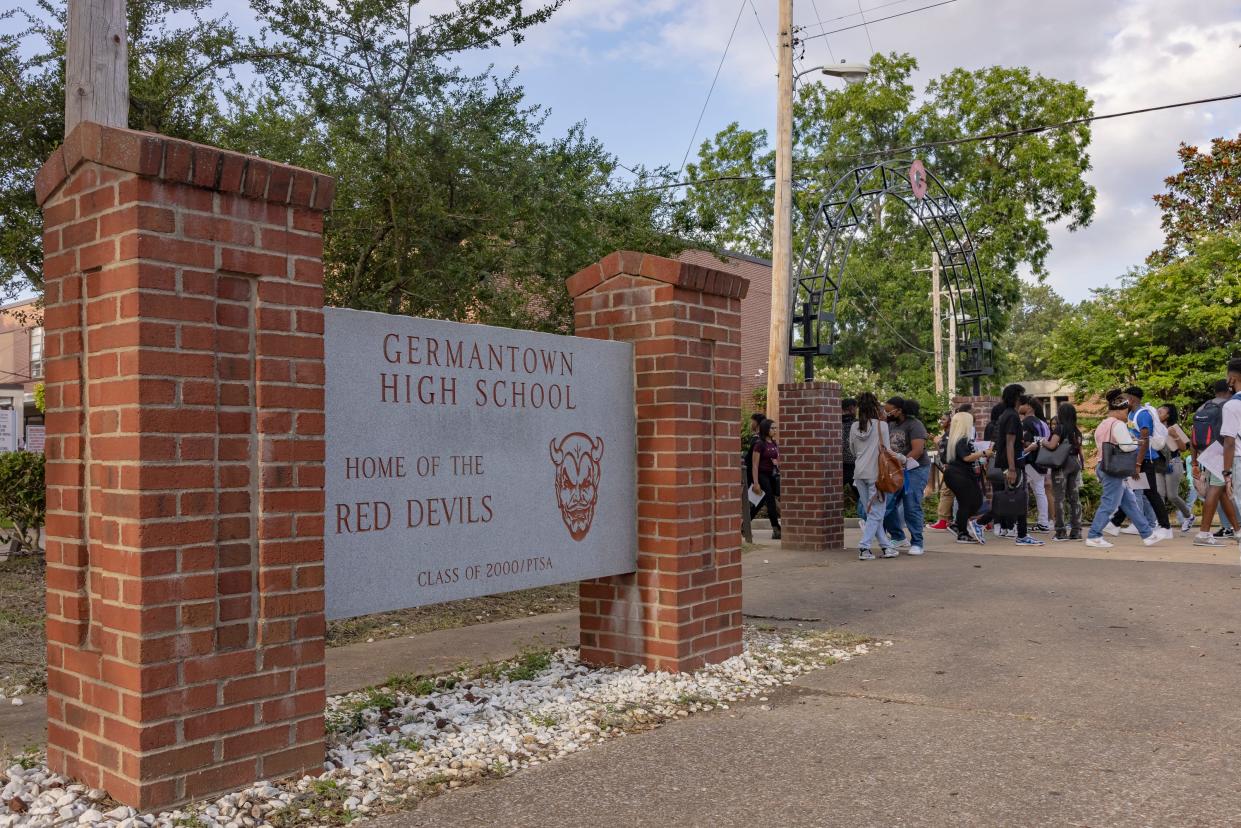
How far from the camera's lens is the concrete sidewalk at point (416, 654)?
4.66m

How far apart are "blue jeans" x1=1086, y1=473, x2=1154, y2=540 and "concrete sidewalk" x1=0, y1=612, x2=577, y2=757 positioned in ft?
21.5

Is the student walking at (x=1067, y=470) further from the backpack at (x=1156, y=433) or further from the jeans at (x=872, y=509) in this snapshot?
the jeans at (x=872, y=509)

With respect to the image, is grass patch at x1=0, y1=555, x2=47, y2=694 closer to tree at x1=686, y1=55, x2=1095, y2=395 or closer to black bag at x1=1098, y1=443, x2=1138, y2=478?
black bag at x1=1098, y1=443, x2=1138, y2=478

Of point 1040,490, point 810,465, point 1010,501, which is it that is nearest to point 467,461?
point 810,465

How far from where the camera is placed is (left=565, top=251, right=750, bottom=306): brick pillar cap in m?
5.27

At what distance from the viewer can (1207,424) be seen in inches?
438

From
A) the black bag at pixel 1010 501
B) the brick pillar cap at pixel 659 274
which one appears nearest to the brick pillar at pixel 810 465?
the black bag at pixel 1010 501

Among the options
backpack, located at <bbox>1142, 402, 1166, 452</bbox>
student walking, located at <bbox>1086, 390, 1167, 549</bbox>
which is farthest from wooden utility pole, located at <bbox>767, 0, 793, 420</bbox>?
backpack, located at <bbox>1142, 402, 1166, 452</bbox>

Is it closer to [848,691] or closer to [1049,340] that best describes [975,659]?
[848,691]

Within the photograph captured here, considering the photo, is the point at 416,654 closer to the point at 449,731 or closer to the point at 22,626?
the point at 449,731

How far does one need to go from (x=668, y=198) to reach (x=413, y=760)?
33.3ft

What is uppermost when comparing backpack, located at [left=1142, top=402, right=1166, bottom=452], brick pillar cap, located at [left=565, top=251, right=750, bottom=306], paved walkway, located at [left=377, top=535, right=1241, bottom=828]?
brick pillar cap, located at [left=565, top=251, right=750, bottom=306]

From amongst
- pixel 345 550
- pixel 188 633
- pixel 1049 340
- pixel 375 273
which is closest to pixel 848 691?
pixel 345 550

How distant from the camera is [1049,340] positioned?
67.4ft
